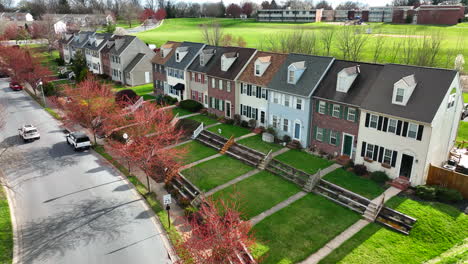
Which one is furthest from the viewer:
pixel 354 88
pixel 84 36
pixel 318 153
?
pixel 84 36

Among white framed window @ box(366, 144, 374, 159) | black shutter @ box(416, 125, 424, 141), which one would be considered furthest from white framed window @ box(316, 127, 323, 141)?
black shutter @ box(416, 125, 424, 141)

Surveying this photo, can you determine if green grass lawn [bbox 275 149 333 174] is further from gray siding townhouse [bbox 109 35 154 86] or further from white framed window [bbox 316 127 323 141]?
gray siding townhouse [bbox 109 35 154 86]

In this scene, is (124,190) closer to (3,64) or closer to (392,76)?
(392,76)

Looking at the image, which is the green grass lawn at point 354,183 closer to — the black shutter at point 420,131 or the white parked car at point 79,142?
the black shutter at point 420,131

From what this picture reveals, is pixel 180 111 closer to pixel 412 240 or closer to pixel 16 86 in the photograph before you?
pixel 412 240

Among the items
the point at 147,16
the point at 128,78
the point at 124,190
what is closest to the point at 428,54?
the point at 124,190

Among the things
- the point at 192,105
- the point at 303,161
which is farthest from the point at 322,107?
the point at 192,105

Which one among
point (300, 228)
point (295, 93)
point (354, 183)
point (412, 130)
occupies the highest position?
point (295, 93)

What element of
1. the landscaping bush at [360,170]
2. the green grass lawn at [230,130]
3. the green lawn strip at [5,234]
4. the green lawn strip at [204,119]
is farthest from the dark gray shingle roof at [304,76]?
the green lawn strip at [5,234]
